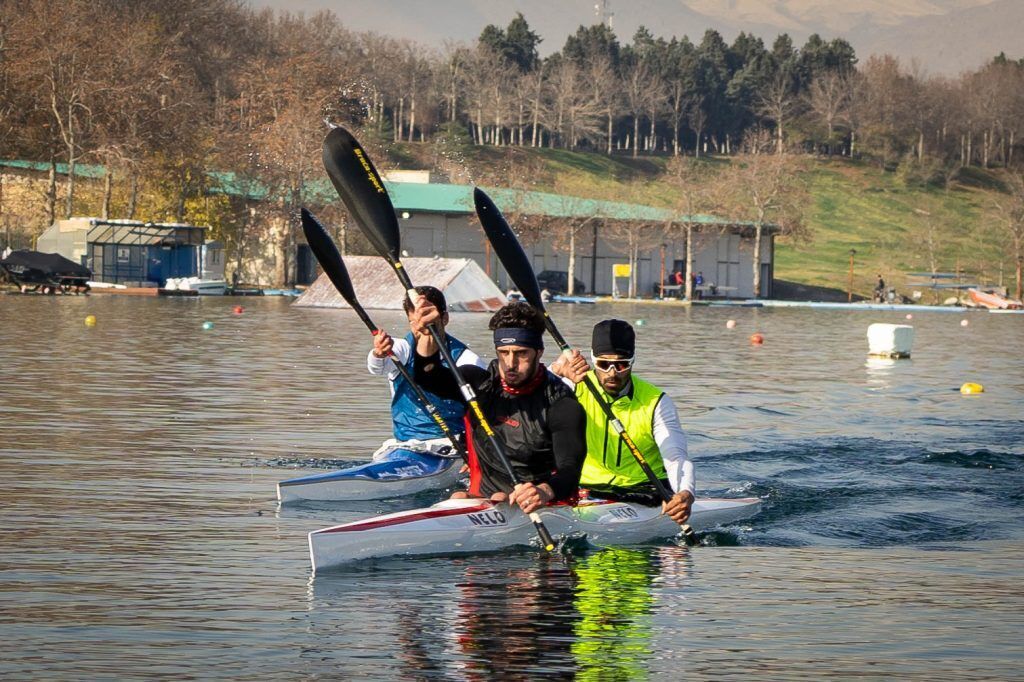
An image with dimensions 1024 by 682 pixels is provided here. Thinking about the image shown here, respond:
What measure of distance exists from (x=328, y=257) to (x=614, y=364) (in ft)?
16.3

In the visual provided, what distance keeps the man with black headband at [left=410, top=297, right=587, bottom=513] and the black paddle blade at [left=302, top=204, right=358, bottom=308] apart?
3.97 meters

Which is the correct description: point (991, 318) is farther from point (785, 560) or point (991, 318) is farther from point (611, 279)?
point (785, 560)

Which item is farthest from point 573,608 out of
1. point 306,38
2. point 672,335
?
point 306,38

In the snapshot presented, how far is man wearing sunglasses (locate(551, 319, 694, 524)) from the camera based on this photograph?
36.6 feet

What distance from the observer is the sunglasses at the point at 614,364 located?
36.8ft

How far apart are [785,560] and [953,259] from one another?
112 metres

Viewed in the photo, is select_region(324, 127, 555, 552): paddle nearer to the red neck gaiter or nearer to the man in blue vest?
the man in blue vest

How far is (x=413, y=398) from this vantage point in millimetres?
14383

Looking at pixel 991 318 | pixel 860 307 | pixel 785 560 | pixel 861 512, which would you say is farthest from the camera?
pixel 860 307

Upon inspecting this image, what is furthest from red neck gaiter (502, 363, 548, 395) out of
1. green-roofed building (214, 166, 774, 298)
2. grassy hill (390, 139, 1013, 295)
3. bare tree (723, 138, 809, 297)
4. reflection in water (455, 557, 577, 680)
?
grassy hill (390, 139, 1013, 295)

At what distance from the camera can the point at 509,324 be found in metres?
10.5

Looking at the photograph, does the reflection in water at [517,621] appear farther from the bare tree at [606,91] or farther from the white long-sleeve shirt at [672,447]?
the bare tree at [606,91]

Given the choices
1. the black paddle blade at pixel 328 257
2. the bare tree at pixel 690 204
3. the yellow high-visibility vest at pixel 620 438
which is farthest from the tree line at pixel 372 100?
the yellow high-visibility vest at pixel 620 438

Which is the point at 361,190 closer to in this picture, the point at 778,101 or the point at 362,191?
the point at 362,191
